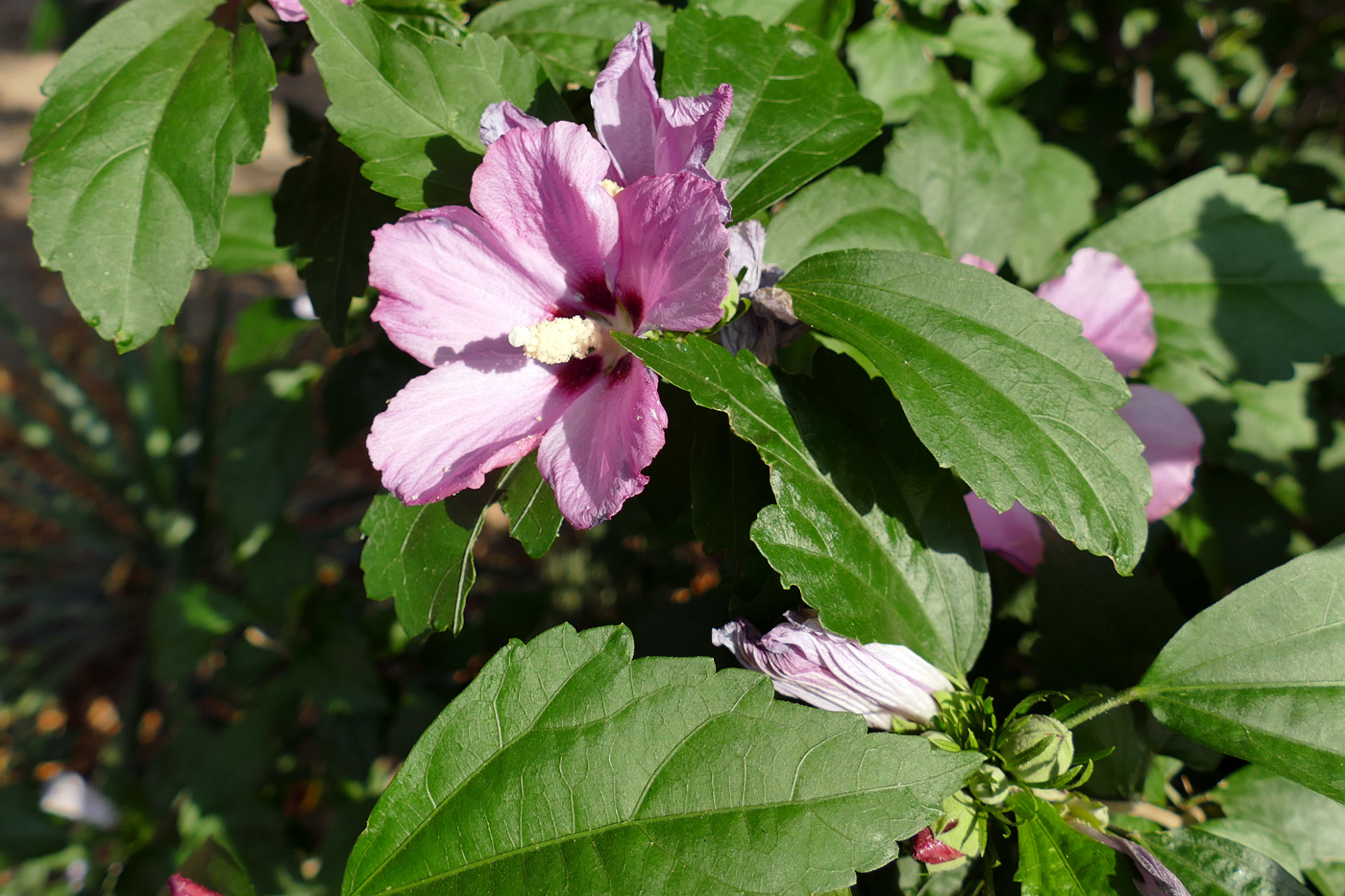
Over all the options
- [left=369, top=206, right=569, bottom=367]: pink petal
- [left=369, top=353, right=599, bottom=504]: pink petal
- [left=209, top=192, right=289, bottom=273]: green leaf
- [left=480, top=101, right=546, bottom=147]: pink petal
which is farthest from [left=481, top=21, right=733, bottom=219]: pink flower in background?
[left=209, top=192, right=289, bottom=273]: green leaf

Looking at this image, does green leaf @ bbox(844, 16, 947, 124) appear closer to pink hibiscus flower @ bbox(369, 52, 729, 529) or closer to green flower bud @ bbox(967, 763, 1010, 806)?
pink hibiscus flower @ bbox(369, 52, 729, 529)

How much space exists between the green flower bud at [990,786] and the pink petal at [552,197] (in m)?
0.70

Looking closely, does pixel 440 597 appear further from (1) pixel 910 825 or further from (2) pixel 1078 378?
(2) pixel 1078 378

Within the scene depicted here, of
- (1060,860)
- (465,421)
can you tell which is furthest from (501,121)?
(1060,860)

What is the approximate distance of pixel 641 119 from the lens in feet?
3.19

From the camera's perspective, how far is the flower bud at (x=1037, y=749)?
0.93m

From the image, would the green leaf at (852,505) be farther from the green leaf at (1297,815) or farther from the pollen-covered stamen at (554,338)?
the green leaf at (1297,815)

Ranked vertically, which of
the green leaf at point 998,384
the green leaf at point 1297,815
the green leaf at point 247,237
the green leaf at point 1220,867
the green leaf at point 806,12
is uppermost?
the green leaf at point 806,12

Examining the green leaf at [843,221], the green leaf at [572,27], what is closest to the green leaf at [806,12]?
the green leaf at [572,27]

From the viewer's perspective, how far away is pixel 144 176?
3.67 ft

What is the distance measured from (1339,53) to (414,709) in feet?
9.02

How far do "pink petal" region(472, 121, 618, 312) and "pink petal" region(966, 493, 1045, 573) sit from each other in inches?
24.2

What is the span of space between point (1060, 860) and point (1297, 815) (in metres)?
0.50

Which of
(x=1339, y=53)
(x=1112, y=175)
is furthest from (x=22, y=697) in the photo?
(x=1339, y=53)
